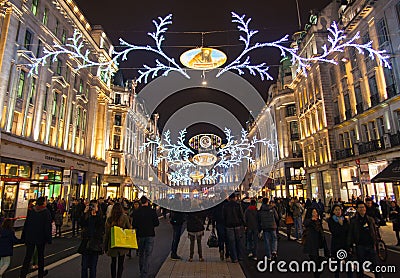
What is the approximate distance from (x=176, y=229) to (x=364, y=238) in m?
5.54

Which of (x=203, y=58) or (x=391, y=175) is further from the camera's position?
(x=391, y=175)

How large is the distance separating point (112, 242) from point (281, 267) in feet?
16.7

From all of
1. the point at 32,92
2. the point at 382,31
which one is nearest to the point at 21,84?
the point at 32,92

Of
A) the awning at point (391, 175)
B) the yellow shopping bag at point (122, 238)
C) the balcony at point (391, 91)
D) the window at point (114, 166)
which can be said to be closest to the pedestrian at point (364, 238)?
the yellow shopping bag at point (122, 238)

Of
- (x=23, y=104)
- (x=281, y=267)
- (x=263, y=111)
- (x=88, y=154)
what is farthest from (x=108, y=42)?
(x=281, y=267)

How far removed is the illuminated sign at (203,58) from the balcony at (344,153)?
23.3 m

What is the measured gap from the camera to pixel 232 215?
28.0 feet

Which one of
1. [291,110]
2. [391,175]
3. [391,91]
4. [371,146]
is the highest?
[291,110]

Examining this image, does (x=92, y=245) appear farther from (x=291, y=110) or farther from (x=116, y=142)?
(x=291, y=110)

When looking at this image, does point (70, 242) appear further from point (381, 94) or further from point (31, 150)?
point (381, 94)

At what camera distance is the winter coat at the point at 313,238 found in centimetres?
612

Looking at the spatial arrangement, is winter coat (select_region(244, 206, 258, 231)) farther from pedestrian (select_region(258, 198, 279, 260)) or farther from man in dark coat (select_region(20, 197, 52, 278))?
man in dark coat (select_region(20, 197, 52, 278))

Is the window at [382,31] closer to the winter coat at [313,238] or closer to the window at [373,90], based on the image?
the window at [373,90]

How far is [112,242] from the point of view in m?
5.77
